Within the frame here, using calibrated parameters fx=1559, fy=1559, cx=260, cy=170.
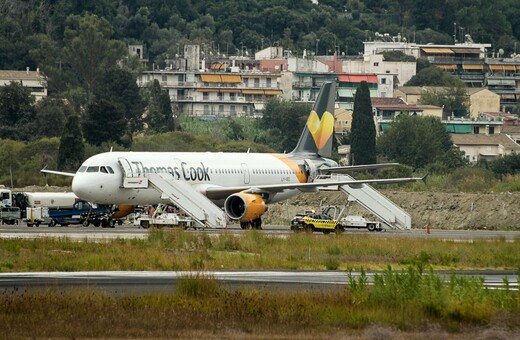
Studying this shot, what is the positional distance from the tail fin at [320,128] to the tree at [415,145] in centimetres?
6051

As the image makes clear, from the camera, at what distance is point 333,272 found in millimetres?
42281

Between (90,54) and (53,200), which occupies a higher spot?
(90,54)

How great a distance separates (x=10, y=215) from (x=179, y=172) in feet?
39.5

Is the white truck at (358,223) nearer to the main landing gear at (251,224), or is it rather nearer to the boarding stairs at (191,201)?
the main landing gear at (251,224)

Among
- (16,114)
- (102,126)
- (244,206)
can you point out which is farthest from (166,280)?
(16,114)

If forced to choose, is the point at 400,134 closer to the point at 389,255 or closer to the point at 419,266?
the point at 389,255

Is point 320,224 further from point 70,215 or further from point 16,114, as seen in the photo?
point 16,114

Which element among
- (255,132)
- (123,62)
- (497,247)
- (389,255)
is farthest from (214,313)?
(123,62)

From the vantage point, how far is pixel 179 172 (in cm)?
6750

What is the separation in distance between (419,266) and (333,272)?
9.63 meters

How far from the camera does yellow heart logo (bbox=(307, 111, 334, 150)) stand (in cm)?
7869

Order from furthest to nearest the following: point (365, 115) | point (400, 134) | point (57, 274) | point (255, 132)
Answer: point (255, 132) → point (400, 134) → point (365, 115) → point (57, 274)

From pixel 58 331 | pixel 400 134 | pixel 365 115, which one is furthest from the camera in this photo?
pixel 400 134

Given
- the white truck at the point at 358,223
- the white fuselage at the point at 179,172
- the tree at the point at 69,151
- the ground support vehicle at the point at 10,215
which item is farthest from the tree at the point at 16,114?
the white truck at the point at 358,223
